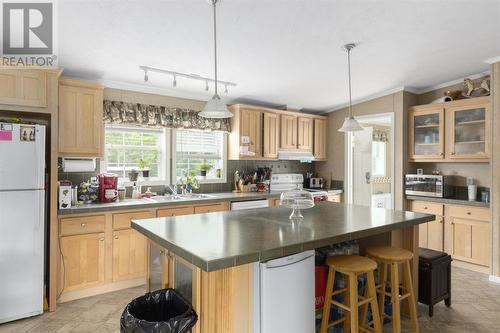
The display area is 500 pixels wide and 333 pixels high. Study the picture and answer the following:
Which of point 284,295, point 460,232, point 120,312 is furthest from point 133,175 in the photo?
point 460,232

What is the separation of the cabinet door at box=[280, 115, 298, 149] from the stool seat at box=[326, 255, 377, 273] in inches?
123

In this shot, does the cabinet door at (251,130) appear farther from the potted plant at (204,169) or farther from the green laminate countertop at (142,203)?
the green laminate countertop at (142,203)

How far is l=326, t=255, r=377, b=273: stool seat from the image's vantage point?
209 cm

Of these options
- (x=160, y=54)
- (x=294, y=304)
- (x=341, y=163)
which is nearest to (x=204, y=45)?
(x=160, y=54)

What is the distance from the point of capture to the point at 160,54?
313cm

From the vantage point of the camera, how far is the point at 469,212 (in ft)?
13.7

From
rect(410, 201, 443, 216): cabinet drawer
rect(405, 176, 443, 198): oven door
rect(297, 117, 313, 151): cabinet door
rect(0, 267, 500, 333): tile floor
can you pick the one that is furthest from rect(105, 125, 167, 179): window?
rect(410, 201, 443, 216): cabinet drawer

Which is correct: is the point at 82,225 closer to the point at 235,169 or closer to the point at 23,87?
the point at 23,87

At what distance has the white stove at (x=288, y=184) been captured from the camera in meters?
5.18

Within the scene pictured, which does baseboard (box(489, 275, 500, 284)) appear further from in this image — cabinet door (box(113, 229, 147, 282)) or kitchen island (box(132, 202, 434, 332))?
cabinet door (box(113, 229, 147, 282))

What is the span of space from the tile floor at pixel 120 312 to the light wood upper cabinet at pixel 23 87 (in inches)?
76.8

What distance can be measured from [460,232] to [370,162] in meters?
2.24

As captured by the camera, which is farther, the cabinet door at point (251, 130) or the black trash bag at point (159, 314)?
the cabinet door at point (251, 130)

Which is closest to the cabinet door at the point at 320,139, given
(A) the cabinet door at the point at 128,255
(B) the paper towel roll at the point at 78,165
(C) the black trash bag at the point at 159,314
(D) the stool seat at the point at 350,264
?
(A) the cabinet door at the point at 128,255
